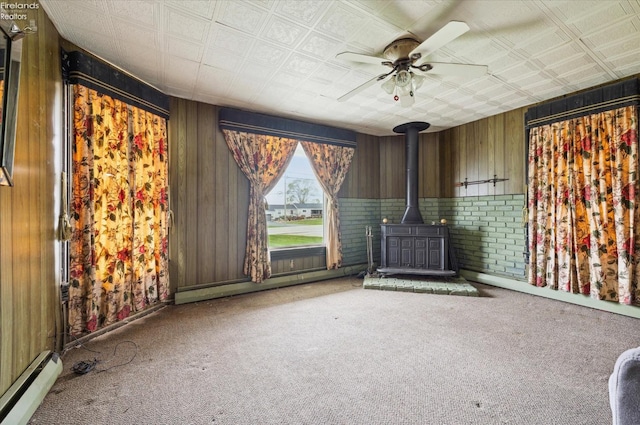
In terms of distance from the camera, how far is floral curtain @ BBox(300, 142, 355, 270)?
14.5 ft

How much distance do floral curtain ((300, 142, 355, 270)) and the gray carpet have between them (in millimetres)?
1463

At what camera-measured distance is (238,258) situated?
371cm

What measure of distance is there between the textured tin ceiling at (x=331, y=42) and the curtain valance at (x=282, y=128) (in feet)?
1.10

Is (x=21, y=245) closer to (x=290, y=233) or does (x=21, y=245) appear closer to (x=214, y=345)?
(x=214, y=345)

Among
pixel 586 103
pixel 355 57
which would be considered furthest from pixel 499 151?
pixel 355 57

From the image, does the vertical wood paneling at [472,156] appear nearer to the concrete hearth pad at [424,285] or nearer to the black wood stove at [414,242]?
the black wood stove at [414,242]

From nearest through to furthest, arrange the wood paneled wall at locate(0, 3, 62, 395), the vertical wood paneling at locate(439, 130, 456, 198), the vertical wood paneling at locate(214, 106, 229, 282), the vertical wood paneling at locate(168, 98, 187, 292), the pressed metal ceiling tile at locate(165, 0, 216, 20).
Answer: the wood paneled wall at locate(0, 3, 62, 395) → the pressed metal ceiling tile at locate(165, 0, 216, 20) → the vertical wood paneling at locate(168, 98, 187, 292) → the vertical wood paneling at locate(214, 106, 229, 282) → the vertical wood paneling at locate(439, 130, 456, 198)

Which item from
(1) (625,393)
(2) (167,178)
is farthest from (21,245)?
(1) (625,393)

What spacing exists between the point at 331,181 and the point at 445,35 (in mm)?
2918

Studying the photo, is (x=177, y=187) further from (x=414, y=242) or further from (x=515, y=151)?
(x=515, y=151)

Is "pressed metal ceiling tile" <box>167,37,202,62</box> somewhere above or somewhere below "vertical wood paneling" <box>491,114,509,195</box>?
above

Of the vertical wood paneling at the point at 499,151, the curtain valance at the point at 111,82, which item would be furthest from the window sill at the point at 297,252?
the vertical wood paneling at the point at 499,151

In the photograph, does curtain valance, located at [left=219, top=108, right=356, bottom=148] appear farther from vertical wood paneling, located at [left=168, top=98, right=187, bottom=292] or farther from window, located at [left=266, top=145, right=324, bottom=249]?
vertical wood paneling, located at [left=168, top=98, right=187, bottom=292]

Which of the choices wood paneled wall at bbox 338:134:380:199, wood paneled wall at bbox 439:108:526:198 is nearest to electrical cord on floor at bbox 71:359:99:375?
wood paneled wall at bbox 338:134:380:199
